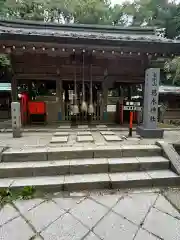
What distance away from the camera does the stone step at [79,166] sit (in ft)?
10.0

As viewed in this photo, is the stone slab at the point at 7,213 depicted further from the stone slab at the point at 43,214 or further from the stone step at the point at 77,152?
the stone step at the point at 77,152

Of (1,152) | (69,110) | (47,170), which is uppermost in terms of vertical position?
(69,110)

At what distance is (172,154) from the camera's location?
3.45m

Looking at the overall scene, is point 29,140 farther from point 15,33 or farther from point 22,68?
point 22,68

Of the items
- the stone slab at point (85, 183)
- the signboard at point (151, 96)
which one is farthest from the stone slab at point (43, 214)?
the signboard at point (151, 96)

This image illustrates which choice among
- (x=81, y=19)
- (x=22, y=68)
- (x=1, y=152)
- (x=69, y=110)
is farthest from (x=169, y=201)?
(x=81, y=19)

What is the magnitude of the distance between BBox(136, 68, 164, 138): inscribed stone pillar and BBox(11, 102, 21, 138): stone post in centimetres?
356

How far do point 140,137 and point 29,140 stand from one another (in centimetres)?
307

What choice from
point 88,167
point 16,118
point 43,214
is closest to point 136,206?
point 88,167

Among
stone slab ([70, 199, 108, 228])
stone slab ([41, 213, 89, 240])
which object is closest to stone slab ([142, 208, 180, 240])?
stone slab ([70, 199, 108, 228])

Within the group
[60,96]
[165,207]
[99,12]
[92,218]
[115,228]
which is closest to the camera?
[115,228]

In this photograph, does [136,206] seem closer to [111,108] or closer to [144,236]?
[144,236]

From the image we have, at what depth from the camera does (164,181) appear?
3.01 m

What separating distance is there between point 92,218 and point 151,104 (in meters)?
3.39
